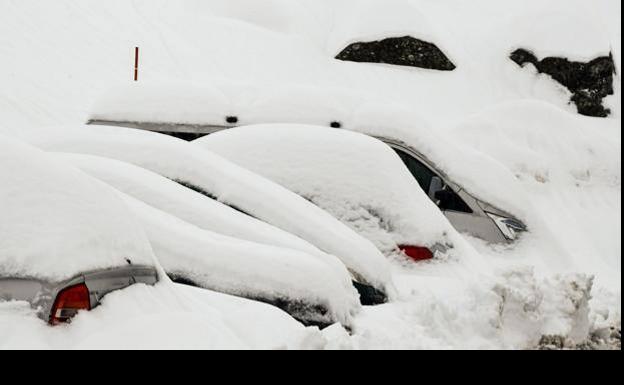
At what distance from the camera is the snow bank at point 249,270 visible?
4570 mm

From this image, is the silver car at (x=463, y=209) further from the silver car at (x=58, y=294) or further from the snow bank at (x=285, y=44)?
the snow bank at (x=285, y=44)

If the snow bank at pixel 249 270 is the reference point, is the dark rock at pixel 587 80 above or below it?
above

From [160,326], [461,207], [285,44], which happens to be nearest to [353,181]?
[461,207]

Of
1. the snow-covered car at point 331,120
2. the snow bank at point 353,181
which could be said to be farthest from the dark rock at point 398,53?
the snow bank at point 353,181

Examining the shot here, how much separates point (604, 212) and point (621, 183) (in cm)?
143

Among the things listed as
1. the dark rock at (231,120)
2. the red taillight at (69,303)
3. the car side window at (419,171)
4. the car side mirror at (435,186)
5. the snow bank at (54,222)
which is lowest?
the car side mirror at (435,186)

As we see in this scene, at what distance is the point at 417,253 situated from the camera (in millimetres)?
6473

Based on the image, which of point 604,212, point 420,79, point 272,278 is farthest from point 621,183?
point 272,278

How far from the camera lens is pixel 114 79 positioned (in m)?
17.6

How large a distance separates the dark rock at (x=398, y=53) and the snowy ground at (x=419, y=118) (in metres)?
0.28

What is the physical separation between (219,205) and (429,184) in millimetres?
3456

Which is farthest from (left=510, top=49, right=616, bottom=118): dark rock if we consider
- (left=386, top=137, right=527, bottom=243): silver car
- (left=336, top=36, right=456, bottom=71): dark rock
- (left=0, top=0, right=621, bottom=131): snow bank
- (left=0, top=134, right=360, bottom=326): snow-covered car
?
(left=0, top=134, right=360, bottom=326): snow-covered car

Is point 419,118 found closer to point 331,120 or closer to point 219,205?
point 331,120
